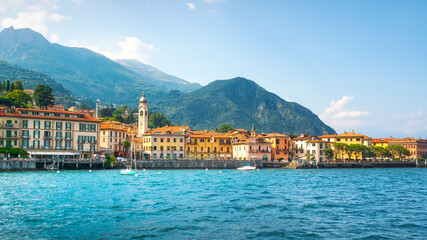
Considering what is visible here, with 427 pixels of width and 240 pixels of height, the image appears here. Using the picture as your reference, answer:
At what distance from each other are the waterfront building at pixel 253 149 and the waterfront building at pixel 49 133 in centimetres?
3960

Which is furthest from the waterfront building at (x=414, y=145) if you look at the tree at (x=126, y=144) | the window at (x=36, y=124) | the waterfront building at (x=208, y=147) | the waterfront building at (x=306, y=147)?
the window at (x=36, y=124)

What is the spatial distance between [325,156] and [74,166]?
71978 millimetres

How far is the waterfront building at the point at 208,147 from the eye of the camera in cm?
11838

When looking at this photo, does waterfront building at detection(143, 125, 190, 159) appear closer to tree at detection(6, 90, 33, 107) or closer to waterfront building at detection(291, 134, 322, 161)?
waterfront building at detection(291, 134, 322, 161)

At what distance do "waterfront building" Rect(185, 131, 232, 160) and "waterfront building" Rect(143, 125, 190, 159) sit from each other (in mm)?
2211

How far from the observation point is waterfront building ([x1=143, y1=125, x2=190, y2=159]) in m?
115

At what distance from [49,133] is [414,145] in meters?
122

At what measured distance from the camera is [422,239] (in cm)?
2283

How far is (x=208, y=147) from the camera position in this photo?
120 meters

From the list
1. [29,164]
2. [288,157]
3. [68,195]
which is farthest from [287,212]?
[288,157]

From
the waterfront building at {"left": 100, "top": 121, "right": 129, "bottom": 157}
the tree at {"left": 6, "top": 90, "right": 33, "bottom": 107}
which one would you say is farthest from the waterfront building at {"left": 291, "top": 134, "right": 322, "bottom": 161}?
the tree at {"left": 6, "top": 90, "right": 33, "bottom": 107}

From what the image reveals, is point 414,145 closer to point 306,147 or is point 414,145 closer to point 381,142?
point 381,142

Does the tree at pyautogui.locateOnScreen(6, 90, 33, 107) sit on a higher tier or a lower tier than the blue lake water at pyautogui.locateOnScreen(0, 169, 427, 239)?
higher

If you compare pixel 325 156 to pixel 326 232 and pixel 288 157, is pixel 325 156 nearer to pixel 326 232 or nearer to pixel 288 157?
pixel 288 157
